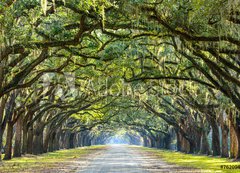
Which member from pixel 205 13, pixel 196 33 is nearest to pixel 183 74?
pixel 196 33

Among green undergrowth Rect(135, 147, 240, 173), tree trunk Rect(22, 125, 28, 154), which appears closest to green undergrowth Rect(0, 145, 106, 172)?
tree trunk Rect(22, 125, 28, 154)

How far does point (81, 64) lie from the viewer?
23594 mm

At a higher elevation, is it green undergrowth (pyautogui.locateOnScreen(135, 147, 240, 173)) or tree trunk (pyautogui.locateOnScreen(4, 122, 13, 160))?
tree trunk (pyautogui.locateOnScreen(4, 122, 13, 160))

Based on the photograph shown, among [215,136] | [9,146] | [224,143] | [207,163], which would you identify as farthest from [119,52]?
[215,136]

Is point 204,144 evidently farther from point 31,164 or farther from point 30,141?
point 31,164

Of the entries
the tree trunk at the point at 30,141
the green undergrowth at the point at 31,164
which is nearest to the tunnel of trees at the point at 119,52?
the tree trunk at the point at 30,141

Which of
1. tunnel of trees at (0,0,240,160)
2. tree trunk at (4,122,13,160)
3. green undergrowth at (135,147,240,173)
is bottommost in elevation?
green undergrowth at (135,147,240,173)

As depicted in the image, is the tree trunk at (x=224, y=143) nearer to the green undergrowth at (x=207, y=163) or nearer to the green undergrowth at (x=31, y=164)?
the green undergrowth at (x=207, y=163)

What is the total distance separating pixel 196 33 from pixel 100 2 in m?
3.91

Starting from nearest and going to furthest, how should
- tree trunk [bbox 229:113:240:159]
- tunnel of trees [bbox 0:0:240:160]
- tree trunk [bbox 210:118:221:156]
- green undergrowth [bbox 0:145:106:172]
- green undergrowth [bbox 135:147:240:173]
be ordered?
tunnel of trees [bbox 0:0:240:160] < green undergrowth [bbox 135:147:240:173] < green undergrowth [bbox 0:145:106:172] < tree trunk [bbox 229:113:240:159] < tree trunk [bbox 210:118:221:156]

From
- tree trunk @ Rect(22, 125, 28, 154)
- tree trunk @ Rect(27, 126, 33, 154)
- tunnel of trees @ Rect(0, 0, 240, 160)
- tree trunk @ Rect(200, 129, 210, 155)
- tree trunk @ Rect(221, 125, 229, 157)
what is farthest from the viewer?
tree trunk @ Rect(200, 129, 210, 155)

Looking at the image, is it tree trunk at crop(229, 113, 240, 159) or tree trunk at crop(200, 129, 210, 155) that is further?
tree trunk at crop(200, 129, 210, 155)

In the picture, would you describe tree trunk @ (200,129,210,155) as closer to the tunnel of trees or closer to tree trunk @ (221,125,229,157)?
the tunnel of trees

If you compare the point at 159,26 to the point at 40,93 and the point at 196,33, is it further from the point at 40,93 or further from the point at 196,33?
the point at 40,93
